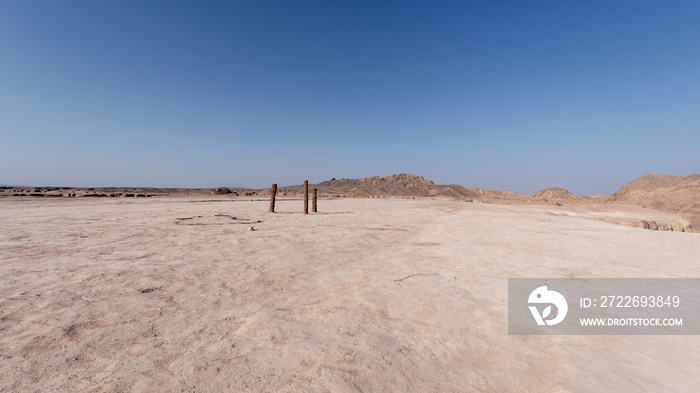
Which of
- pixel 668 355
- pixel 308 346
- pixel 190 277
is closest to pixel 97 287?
pixel 190 277

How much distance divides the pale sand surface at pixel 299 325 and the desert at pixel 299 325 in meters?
0.02

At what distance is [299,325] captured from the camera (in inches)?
124

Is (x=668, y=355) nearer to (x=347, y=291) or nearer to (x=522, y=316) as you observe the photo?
(x=522, y=316)

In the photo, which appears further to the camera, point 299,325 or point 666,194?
point 666,194

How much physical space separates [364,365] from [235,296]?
235 cm

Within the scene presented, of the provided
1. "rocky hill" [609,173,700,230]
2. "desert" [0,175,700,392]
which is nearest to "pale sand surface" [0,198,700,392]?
"desert" [0,175,700,392]

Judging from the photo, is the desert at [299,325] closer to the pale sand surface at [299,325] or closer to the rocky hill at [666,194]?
the pale sand surface at [299,325]

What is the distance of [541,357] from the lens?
2.59 metres

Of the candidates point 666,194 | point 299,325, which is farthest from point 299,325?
point 666,194

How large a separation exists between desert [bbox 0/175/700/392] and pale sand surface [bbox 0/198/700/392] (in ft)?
0.06

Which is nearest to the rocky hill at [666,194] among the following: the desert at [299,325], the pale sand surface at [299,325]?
the pale sand surface at [299,325]

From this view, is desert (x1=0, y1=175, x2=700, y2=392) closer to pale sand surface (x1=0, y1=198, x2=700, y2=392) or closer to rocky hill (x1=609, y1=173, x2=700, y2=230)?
pale sand surface (x1=0, y1=198, x2=700, y2=392)

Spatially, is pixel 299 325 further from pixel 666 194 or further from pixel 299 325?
pixel 666 194

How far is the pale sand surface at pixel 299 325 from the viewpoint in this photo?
224 centimetres
